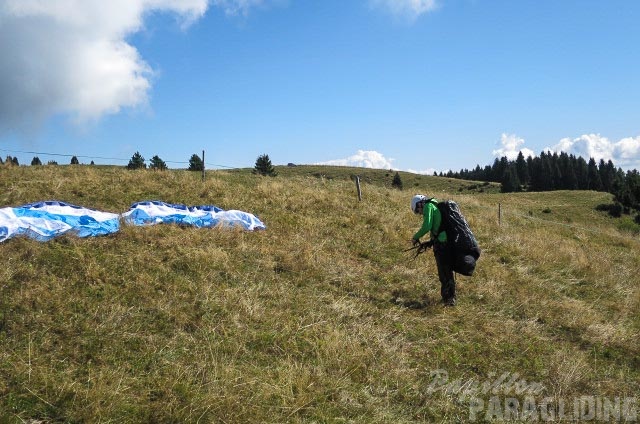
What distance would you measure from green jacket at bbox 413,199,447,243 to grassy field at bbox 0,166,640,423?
1.13 meters

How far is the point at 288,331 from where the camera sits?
532 cm

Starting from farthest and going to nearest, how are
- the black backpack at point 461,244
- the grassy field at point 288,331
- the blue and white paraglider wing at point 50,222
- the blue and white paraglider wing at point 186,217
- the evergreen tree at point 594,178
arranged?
1. the evergreen tree at point 594,178
2. the blue and white paraglider wing at point 186,217
3. the blue and white paraglider wing at point 50,222
4. the black backpack at point 461,244
5. the grassy field at point 288,331

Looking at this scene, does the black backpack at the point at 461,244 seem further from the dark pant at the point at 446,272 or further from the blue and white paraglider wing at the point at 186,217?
the blue and white paraglider wing at the point at 186,217

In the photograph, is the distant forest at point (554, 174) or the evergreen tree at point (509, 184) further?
the distant forest at point (554, 174)

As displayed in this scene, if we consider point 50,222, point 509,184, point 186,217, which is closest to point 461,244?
point 186,217

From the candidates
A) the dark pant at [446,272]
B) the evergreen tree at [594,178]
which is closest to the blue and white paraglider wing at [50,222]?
the dark pant at [446,272]

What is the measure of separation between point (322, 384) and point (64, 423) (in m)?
2.33

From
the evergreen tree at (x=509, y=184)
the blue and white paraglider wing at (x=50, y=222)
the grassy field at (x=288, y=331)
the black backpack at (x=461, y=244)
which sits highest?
the evergreen tree at (x=509, y=184)

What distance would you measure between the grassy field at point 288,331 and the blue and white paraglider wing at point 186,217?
53cm

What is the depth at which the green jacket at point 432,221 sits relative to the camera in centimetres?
698

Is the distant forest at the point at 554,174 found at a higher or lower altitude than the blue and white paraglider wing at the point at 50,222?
higher

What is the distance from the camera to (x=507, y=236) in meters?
12.6

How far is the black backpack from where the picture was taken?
6.81 meters

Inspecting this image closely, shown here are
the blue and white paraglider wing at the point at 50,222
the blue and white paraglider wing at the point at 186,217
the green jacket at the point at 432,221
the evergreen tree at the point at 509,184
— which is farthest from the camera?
the evergreen tree at the point at 509,184
